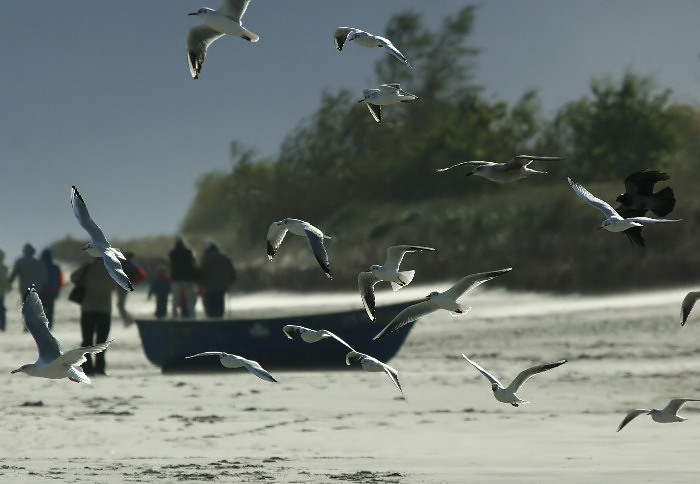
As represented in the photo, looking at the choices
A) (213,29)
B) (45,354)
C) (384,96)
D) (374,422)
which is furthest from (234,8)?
(374,422)

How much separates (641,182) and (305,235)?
256 centimetres

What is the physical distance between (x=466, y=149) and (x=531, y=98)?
5403 millimetres

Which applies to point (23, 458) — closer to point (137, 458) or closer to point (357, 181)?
point (137, 458)

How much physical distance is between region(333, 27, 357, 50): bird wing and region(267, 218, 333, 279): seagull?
1.37 m

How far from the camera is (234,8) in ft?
35.4

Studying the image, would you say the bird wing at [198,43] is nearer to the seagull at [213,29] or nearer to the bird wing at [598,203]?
the seagull at [213,29]

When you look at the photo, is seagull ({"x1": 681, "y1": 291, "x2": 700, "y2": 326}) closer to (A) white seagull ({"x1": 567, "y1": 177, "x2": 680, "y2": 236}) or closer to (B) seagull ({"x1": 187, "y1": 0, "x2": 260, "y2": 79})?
(A) white seagull ({"x1": 567, "y1": 177, "x2": 680, "y2": 236})

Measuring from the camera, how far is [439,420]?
15.7 metres

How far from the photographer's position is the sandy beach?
11992 millimetres

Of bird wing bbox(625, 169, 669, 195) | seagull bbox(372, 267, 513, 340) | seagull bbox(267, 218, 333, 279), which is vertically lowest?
seagull bbox(372, 267, 513, 340)

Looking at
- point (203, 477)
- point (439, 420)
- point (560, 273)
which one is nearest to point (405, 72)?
point (560, 273)

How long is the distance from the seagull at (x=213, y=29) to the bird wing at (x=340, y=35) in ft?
2.44

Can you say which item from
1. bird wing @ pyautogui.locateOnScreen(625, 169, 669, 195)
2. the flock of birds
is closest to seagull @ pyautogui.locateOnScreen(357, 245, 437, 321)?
the flock of birds

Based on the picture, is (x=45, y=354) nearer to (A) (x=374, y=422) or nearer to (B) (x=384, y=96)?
(B) (x=384, y=96)
